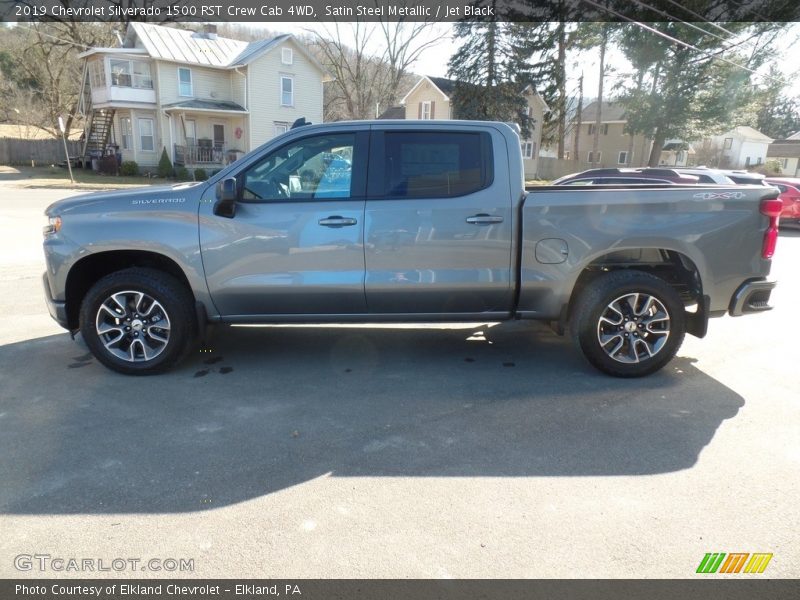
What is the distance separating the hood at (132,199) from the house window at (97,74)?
34424 millimetres

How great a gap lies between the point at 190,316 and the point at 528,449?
294 centimetres

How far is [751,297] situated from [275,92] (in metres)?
35.7

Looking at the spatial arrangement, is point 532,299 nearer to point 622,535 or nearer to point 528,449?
point 528,449

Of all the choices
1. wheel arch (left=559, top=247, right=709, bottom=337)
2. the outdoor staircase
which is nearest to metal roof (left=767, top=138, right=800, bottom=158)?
the outdoor staircase

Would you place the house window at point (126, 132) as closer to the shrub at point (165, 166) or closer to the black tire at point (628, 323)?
the shrub at point (165, 166)

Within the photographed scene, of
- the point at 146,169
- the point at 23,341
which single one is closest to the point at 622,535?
the point at 23,341

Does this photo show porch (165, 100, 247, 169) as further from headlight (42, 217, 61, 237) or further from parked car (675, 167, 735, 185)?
headlight (42, 217, 61, 237)

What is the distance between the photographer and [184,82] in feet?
113

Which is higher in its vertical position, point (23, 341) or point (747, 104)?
point (747, 104)

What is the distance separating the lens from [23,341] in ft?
18.6

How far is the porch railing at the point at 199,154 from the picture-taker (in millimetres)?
33562

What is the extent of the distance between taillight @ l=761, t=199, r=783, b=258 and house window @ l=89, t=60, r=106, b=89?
3735cm

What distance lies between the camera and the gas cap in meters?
4.64
